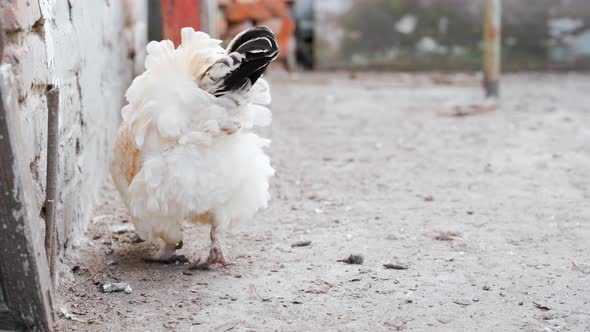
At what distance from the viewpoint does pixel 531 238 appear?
3.71m

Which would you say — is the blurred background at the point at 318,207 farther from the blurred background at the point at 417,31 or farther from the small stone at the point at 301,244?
the blurred background at the point at 417,31

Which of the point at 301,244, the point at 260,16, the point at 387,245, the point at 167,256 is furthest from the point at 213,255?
the point at 260,16

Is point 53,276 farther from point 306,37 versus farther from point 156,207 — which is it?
point 306,37

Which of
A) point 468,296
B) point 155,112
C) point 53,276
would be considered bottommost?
point 468,296

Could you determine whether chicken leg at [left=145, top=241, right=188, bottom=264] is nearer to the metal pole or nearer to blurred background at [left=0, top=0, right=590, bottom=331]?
blurred background at [left=0, top=0, right=590, bottom=331]

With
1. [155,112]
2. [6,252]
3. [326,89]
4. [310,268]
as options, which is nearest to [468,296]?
[310,268]

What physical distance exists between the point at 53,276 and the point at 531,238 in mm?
2127

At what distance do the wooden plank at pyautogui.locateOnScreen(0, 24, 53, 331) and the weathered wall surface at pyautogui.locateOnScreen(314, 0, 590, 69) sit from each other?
7408mm

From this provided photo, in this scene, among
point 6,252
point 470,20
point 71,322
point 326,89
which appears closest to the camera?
point 6,252

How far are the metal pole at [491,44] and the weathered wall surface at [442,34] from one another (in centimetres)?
221

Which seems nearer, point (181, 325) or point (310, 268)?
point (181, 325)

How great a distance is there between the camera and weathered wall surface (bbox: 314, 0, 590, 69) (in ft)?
30.8

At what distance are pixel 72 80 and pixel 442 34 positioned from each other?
657 centimetres

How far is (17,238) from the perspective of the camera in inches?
91.0
